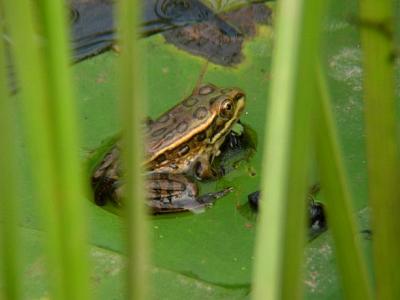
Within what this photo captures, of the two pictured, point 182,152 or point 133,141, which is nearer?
point 133,141

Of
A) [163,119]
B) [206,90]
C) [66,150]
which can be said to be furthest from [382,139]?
[206,90]

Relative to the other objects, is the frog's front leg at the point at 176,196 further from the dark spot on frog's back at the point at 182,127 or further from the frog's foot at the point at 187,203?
the dark spot on frog's back at the point at 182,127

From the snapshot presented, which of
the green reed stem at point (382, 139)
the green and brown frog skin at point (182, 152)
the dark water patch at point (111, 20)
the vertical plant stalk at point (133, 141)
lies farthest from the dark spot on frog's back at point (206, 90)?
the vertical plant stalk at point (133, 141)

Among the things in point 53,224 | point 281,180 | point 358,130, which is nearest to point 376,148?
point 281,180

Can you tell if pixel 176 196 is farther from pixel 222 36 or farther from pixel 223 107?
pixel 222 36

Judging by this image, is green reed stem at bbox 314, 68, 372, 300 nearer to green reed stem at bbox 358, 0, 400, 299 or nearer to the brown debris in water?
green reed stem at bbox 358, 0, 400, 299

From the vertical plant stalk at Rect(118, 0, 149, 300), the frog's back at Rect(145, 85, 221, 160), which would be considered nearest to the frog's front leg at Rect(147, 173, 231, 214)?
the frog's back at Rect(145, 85, 221, 160)
